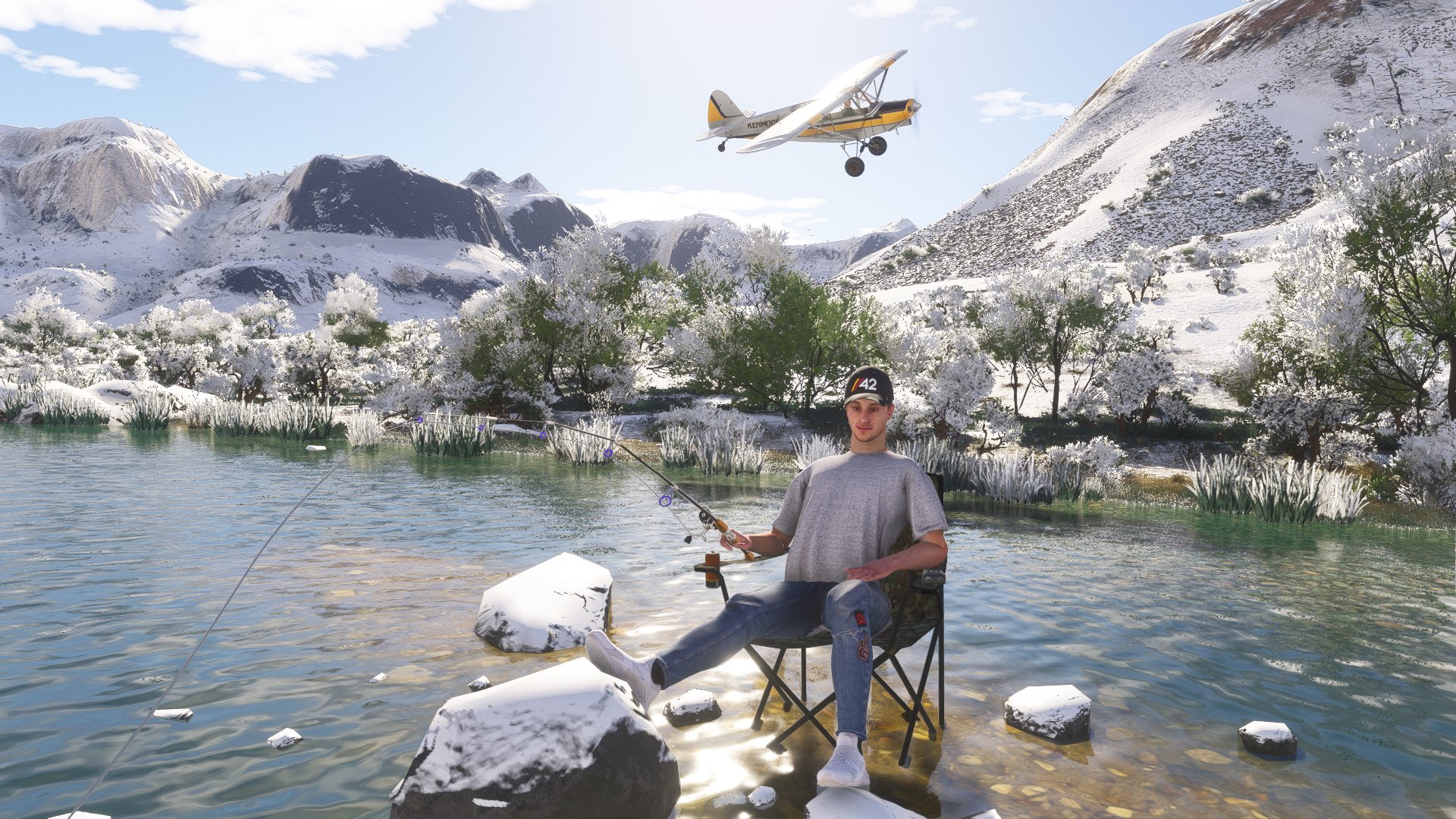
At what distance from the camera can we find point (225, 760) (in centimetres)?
371

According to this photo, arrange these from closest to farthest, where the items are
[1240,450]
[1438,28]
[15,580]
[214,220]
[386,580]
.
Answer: [15,580], [386,580], [1240,450], [1438,28], [214,220]

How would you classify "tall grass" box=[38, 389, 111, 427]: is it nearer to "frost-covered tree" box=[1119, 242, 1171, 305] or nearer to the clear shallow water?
the clear shallow water

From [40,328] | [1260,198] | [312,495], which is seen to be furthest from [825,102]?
[1260,198]

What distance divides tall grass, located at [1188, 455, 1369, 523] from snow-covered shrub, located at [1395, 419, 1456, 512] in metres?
1.70

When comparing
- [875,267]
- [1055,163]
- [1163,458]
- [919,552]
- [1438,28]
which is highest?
[1438,28]

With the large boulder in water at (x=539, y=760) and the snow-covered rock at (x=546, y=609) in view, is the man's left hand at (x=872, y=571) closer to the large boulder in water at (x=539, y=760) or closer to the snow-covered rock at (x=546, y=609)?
the large boulder in water at (x=539, y=760)

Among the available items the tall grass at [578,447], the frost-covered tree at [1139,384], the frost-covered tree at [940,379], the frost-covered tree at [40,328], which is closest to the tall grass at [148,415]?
the tall grass at [578,447]

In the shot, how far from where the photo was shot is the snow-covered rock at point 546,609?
5605mm

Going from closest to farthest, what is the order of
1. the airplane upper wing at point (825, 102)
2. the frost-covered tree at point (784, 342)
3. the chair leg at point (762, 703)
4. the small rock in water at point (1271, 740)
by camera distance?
the small rock in water at point (1271, 740)
the chair leg at point (762, 703)
the airplane upper wing at point (825, 102)
the frost-covered tree at point (784, 342)

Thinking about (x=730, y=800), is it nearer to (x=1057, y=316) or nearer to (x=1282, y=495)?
(x=1282, y=495)

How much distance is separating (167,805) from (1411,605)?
10.0 meters

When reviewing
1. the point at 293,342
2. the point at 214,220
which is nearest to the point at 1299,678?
the point at 293,342

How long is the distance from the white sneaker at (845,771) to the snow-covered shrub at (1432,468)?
17.5 metres

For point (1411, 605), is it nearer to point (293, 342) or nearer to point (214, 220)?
point (293, 342)
